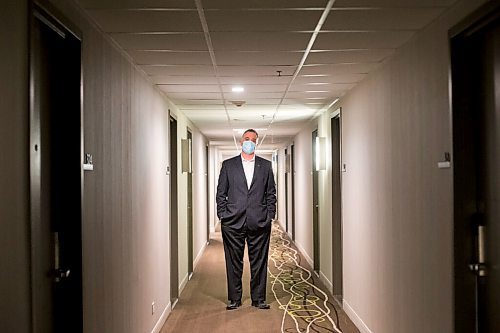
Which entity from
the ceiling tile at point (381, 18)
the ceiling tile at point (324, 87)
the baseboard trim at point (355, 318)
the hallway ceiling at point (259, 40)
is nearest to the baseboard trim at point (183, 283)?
the baseboard trim at point (355, 318)

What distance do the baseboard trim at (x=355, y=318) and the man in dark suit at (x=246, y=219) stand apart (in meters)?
0.81

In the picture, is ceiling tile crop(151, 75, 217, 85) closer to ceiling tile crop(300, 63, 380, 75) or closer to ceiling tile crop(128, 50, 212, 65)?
ceiling tile crop(128, 50, 212, 65)

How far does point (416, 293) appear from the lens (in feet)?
10.0

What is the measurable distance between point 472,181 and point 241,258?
333 cm

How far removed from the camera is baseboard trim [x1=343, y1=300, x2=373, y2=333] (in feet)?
14.3

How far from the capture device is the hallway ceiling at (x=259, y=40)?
2.48 metres

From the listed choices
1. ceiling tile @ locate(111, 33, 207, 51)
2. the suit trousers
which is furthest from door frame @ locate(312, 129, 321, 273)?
ceiling tile @ locate(111, 33, 207, 51)

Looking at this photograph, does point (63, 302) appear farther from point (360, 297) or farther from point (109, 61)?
point (360, 297)

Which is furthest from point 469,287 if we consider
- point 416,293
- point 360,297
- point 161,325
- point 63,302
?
point 161,325

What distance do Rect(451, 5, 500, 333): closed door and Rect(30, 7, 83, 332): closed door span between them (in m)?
1.71

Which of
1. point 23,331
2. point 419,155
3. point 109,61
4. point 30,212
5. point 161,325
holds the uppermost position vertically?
point 109,61

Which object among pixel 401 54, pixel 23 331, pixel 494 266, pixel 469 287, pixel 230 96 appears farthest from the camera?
pixel 230 96

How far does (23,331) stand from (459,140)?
6.39 ft

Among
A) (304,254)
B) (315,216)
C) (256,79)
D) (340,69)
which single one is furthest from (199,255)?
(340,69)
